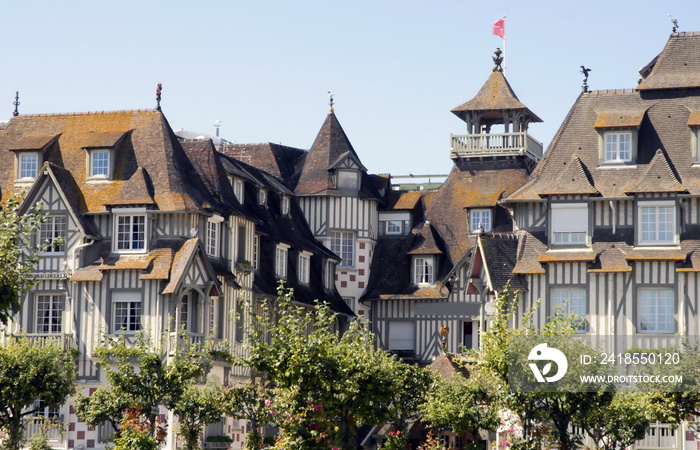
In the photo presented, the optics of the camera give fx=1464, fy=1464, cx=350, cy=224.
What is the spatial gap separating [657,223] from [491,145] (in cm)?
1603

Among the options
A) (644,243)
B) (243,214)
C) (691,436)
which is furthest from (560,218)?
(243,214)

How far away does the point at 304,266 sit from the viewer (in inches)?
2514

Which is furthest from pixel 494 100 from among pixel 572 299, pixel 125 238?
Result: pixel 125 238

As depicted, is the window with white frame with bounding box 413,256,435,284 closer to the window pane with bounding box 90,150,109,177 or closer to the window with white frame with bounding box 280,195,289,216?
the window with white frame with bounding box 280,195,289,216

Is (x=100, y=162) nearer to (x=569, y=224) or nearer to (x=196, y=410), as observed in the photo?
(x=196, y=410)

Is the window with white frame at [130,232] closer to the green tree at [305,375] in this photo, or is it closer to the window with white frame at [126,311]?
the window with white frame at [126,311]

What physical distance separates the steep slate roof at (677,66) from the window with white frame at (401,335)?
16.4 metres

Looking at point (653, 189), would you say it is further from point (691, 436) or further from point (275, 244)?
point (275, 244)

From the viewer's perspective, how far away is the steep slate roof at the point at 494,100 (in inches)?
2576

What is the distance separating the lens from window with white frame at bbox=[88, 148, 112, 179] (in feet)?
182

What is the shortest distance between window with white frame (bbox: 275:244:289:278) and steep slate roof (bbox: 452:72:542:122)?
10.5m

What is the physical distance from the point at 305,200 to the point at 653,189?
20.4 metres

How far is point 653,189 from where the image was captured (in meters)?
51.2

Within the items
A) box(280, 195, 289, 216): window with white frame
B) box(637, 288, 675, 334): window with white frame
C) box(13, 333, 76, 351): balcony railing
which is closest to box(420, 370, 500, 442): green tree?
box(637, 288, 675, 334): window with white frame
